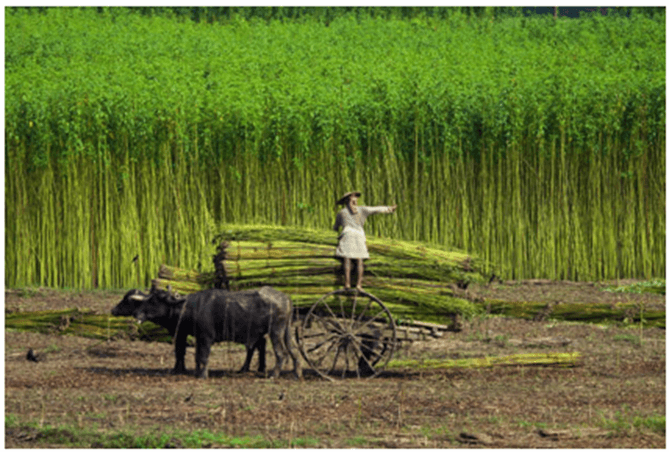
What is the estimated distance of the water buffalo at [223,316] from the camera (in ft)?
30.2

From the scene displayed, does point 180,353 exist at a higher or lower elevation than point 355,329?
lower

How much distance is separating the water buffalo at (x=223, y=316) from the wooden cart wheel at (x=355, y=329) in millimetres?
220

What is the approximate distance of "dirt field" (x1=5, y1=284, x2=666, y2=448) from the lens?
6785 millimetres

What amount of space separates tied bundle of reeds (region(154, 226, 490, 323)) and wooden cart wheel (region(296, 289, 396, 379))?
0.46 ft

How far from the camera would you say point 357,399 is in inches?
316

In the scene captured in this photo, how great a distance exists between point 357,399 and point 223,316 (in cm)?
167

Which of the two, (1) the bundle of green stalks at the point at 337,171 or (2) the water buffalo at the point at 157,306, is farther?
(1) the bundle of green stalks at the point at 337,171

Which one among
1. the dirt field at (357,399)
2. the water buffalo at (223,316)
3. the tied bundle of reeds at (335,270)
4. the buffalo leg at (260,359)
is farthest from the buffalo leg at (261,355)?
the tied bundle of reeds at (335,270)

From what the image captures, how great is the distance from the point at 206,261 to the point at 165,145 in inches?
173

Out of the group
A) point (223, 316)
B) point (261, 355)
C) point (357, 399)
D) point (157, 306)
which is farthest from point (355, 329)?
point (157, 306)

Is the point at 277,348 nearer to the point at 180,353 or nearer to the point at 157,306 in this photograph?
the point at 180,353

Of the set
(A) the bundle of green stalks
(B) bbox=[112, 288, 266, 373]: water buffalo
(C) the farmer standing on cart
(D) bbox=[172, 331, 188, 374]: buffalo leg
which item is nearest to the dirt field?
(D) bbox=[172, 331, 188, 374]: buffalo leg

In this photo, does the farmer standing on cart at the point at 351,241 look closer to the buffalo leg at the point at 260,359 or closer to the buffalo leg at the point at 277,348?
the buffalo leg at the point at 277,348

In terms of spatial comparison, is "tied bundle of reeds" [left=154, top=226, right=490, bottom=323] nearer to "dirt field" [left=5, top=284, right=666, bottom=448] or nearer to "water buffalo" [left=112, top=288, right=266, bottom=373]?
"water buffalo" [left=112, top=288, right=266, bottom=373]
